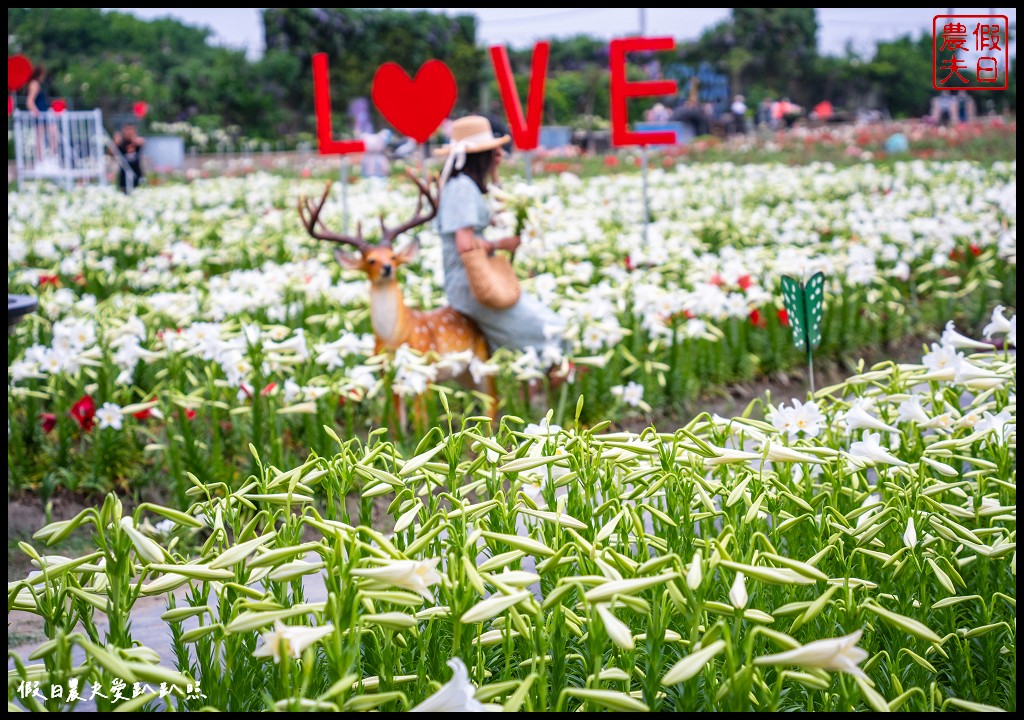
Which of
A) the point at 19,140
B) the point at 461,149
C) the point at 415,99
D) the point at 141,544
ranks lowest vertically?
the point at 141,544

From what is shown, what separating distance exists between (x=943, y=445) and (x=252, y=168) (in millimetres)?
22513

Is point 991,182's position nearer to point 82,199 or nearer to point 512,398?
point 512,398

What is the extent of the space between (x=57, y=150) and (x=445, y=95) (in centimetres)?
1478

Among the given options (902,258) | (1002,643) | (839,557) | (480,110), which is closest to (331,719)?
(839,557)

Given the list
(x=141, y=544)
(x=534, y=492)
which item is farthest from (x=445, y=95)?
(x=141, y=544)

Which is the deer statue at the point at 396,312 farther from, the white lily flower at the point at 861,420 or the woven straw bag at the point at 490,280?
the white lily flower at the point at 861,420

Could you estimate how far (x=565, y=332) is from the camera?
4.91 m

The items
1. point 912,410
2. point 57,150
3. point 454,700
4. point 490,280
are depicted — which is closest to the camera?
point 454,700

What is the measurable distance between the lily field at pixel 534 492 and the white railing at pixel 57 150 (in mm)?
9197

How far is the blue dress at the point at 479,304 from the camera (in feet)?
15.8

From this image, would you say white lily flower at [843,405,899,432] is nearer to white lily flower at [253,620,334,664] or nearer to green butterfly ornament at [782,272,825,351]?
green butterfly ornament at [782,272,825,351]

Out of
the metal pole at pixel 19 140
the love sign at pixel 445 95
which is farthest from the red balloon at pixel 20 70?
the metal pole at pixel 19 140

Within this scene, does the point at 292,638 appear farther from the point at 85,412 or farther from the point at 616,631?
the point at 85,412

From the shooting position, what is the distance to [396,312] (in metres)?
4.62
